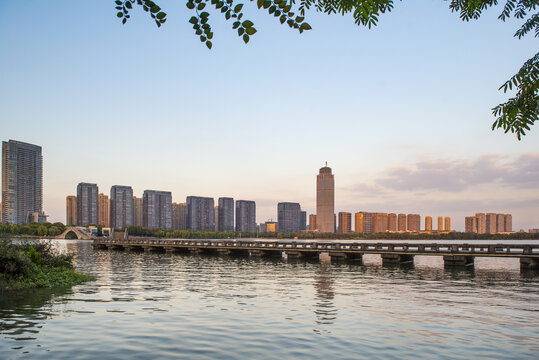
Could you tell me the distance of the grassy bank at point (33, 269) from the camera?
28844mm

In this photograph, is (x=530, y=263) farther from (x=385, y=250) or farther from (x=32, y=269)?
(x=32, y=269)

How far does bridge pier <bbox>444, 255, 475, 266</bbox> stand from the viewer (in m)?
52.3

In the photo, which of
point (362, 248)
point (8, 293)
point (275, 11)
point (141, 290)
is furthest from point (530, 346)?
point (362, 248)

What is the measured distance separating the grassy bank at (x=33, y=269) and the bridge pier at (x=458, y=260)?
41.1 m

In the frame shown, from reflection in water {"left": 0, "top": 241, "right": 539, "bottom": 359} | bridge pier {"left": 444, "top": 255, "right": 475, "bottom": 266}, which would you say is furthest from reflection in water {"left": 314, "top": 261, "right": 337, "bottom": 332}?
bridge pier {"left": 444, "top": 255, "right": 475, "bottom": 266}

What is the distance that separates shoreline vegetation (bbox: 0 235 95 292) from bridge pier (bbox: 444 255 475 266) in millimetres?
41073

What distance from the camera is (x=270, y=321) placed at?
20016 mm

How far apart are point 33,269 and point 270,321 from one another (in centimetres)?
2166

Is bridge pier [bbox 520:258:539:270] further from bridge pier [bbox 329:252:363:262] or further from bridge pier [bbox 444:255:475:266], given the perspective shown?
bridge pier [bbox 329:252:363:262]

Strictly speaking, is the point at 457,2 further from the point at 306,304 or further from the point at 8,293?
the point at 8,293

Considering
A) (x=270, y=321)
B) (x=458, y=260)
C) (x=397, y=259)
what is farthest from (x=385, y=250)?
(x=270, y=321)

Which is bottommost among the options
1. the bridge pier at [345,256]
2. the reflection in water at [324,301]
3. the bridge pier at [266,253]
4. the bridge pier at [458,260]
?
the bridge pier at [266,253]

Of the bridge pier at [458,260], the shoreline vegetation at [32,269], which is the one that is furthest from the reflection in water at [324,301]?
the bridge pier at [458,260]

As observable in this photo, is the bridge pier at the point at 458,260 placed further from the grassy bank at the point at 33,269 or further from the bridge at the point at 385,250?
the grassy bank at the point at 33,269
